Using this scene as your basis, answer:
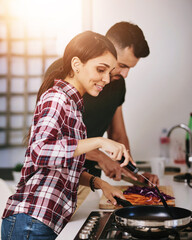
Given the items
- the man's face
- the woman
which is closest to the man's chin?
the man's face

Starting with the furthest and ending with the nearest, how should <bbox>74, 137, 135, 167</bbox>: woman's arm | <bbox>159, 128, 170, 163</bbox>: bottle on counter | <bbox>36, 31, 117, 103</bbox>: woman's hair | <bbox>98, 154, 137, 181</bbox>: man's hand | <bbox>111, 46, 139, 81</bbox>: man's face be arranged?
<bbox>159, 128, 170, 163</bbox>: bottle on counter → <bbox>111, 46, 139, 81</bbox>: man's face → <bbox>98, 154, 137, 181</bbox>: man's hand → <bbox>36, 31, 117, 103</bbox>: woman's hair → <bbox>74, 137, 135, 167</bbox>: woman's arm

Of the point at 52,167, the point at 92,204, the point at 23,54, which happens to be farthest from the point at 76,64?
the point at 23,54

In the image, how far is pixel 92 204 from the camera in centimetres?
138

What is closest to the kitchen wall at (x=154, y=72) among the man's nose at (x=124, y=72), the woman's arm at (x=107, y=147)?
the man's nose at (x=124, y=72)

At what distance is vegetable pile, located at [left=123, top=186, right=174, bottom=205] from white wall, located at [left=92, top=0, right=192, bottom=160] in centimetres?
88

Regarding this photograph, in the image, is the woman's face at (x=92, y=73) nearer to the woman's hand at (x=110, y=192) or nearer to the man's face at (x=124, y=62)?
the woman's hand at (x=110, y=192)

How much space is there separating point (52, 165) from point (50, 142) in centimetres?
6

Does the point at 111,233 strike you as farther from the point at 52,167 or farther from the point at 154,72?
the point at 154,72

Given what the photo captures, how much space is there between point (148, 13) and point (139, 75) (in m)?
0.35

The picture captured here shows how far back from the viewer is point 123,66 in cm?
199

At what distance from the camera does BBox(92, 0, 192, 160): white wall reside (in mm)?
2129

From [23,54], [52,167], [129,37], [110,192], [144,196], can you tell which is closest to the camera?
[52,167]

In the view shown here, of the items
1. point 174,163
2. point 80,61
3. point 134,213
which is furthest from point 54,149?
point 174,163

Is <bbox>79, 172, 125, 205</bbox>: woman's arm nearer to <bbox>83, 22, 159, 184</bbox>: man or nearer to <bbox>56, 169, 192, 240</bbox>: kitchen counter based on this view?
<bbox>56, 169, 192, 240</bbox>: kitchen counter
